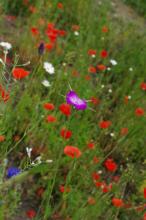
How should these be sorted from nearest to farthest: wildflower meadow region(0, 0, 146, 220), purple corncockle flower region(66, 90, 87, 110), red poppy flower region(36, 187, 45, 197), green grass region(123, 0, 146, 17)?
purple corncockle flower region(66, 90, 87, 110) < wildflower meadow region(0, 0, 146, 220) < red poppy flower region(36, 187, 45, 197) < green grass region(123, 0, 146, 17)

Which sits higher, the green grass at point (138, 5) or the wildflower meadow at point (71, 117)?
the wildflower meadow at point (71, 117)

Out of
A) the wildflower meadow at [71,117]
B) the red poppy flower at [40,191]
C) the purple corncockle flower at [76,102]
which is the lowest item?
the red poppy flower at [40,191]

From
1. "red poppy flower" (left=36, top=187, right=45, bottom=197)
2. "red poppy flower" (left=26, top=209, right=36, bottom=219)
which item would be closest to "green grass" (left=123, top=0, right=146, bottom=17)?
"red poppy flower" (left=36, top=187, right=45, bottom=197)

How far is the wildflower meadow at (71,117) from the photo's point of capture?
2.49 metres

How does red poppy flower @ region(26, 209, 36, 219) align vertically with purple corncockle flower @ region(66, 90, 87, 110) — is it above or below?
below

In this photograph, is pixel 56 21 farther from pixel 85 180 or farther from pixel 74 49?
pixel 85 180

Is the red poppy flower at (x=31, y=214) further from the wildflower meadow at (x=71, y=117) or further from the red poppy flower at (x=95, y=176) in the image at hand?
the red poppy flower at (x=95, y=176)

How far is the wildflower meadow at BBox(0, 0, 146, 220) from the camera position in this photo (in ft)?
8.16

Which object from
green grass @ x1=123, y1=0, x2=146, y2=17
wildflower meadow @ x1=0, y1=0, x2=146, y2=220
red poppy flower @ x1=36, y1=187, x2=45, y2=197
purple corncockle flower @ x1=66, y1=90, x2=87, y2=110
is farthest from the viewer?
green grass @ x1=123, y1=0, x2=146, y2=17

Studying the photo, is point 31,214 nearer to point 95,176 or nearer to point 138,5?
point 95,176

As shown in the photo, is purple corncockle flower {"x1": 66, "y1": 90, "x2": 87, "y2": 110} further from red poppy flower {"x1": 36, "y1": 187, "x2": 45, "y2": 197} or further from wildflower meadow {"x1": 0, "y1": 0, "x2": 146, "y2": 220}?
red poppy flower {"x1": 36, "y1": 187, "x2": 45, "y2": 197}

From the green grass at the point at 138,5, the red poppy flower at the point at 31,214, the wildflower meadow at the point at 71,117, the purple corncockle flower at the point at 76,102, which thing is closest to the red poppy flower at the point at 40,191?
the wildflower meadow at the point at 71,117

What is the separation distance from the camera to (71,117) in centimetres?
206

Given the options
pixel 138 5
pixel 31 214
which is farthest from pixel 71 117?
pixel 138 5
